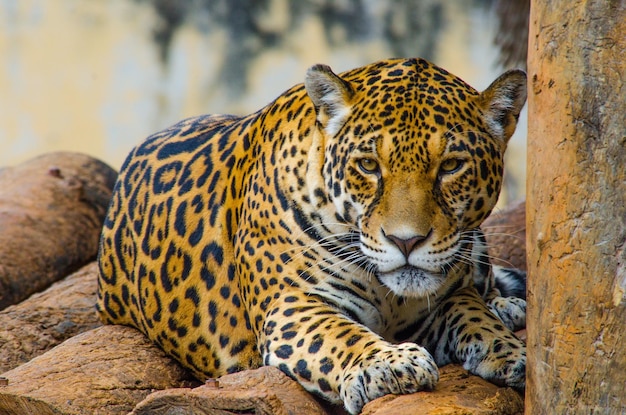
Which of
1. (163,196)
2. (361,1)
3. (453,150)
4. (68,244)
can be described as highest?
(361,1)

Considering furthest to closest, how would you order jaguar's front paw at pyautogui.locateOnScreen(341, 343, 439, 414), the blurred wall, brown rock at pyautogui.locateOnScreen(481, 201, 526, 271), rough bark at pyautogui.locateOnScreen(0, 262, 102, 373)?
the blurred wall < brown rock at pyautogui.locateOnScreen(481, 201, 526, 271) < rough bark at pyautogui.locateOnScreen(0, 262, 102, 373) < jaguar's front paw at pyautogui.locateOnScreen(341, 343, 439, 414)

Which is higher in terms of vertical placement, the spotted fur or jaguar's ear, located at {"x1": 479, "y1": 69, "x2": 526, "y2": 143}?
jaguar's ear, located at {"x1": 479, "y1": 69, "x2": 526, "y2": 143}

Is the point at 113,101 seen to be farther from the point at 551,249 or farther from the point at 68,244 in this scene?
the point at 551,249

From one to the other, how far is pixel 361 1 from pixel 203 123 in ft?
32.8

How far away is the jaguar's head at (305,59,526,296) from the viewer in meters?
6.05

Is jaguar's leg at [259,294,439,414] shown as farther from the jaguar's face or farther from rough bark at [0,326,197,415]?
rough bark at [0,326,197,415]

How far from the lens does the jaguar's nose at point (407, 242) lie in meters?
5.95

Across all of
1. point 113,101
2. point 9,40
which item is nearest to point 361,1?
point 113,101

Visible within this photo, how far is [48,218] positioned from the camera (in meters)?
11.3

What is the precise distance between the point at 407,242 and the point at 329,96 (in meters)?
1.20

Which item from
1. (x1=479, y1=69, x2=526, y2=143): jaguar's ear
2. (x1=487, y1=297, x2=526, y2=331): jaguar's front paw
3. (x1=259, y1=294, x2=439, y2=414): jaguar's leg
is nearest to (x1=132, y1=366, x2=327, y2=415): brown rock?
(x1=259, y1=294, x2=439, y2=414): jaguar's leg

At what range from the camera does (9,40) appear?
18.1 m

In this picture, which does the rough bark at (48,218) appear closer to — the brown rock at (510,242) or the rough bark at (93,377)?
the rough bark at (93,377)

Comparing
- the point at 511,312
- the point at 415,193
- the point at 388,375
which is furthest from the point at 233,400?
the point at 511,312
